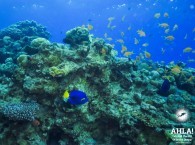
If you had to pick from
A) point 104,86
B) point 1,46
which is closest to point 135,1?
point 1,46

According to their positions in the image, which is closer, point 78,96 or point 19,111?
point 78,96

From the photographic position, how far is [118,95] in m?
7.51

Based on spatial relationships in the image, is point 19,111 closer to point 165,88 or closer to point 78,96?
point 78,96

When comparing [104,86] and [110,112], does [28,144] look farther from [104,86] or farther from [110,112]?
[104,86]

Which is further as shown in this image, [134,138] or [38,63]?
[38,63]

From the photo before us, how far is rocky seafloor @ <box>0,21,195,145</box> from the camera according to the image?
20.6 ft

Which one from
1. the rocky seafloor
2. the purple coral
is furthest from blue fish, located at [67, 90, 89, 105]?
the purple coral

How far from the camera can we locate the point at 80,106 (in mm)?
6812

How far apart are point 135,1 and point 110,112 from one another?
137ft

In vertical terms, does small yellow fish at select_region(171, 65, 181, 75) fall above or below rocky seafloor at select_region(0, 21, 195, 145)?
above

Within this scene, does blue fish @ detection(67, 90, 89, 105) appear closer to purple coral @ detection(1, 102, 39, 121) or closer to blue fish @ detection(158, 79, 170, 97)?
purple coral @ detection(1, 102, 39, 121)

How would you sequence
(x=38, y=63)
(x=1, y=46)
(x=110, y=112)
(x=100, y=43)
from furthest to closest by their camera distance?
(x=1, y=46) < (x=100, y=43) < (x=38, y=63) < (x=110, y=112)

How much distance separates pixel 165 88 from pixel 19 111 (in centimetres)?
520

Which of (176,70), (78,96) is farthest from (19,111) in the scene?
(176,70)
